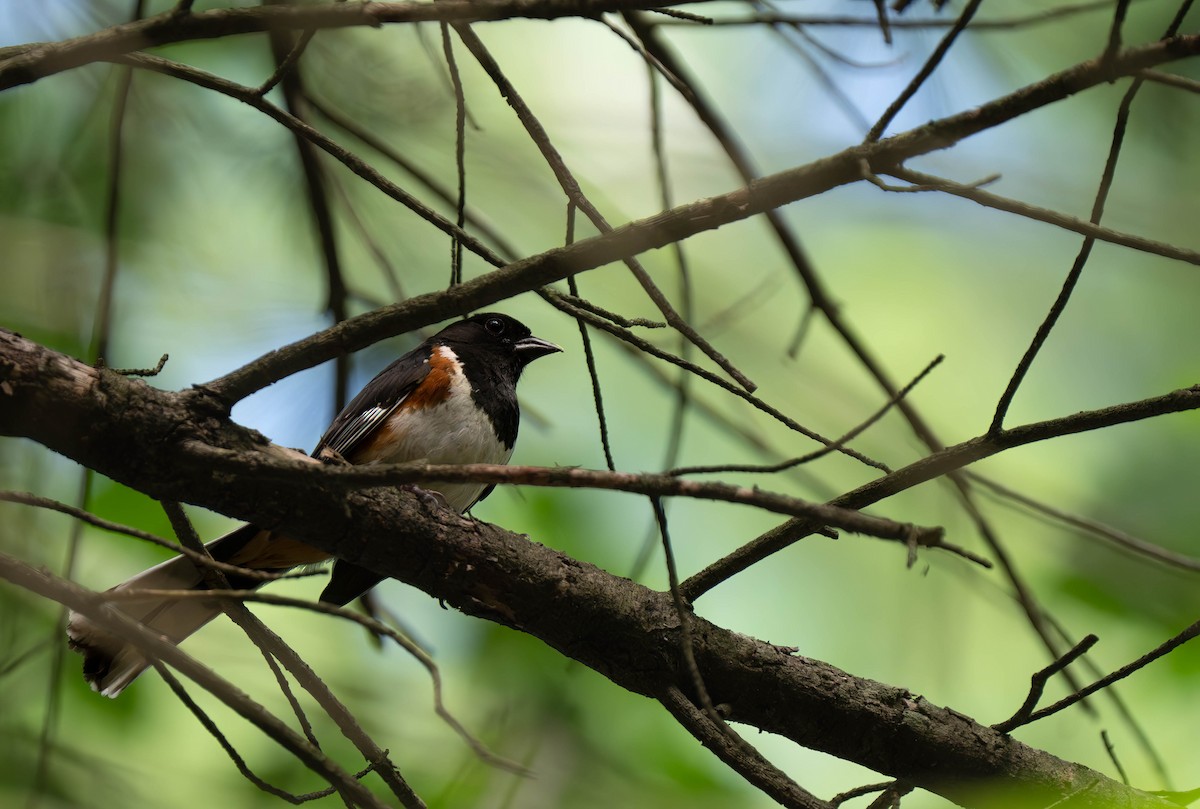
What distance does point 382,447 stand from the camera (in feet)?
11.2

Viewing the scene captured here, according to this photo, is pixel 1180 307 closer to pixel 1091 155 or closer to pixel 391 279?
pixel 1091 155

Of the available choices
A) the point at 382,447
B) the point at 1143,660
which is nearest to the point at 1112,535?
the point at 1143,660

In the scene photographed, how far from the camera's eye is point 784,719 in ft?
8.15

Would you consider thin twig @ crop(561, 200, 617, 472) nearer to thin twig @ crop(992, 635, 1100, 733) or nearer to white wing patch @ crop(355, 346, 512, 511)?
thin twig @ crop(992, 635, 1100, 733)

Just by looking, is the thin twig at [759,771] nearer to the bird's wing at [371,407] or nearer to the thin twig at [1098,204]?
the thin twig at [1098,204]

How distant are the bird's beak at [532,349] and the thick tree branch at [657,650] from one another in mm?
1872

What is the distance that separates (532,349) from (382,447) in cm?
100

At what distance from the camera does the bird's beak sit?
167 inches

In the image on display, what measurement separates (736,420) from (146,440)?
2.04m

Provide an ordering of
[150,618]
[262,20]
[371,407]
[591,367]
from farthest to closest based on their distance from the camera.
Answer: [371,407], [150,618], [591,367], [262,20]

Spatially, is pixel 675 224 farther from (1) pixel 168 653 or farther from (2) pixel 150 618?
(2) pixel 150 618

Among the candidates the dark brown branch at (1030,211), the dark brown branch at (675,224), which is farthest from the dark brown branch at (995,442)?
the dark brown branch at (675,224)

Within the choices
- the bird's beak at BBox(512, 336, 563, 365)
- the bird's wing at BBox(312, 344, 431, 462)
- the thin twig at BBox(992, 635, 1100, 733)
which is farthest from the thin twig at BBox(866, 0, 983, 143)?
the bird's beak at BBox(512, 336, 563, 365)

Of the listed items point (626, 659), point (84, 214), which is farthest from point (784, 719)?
point (84, 214)
